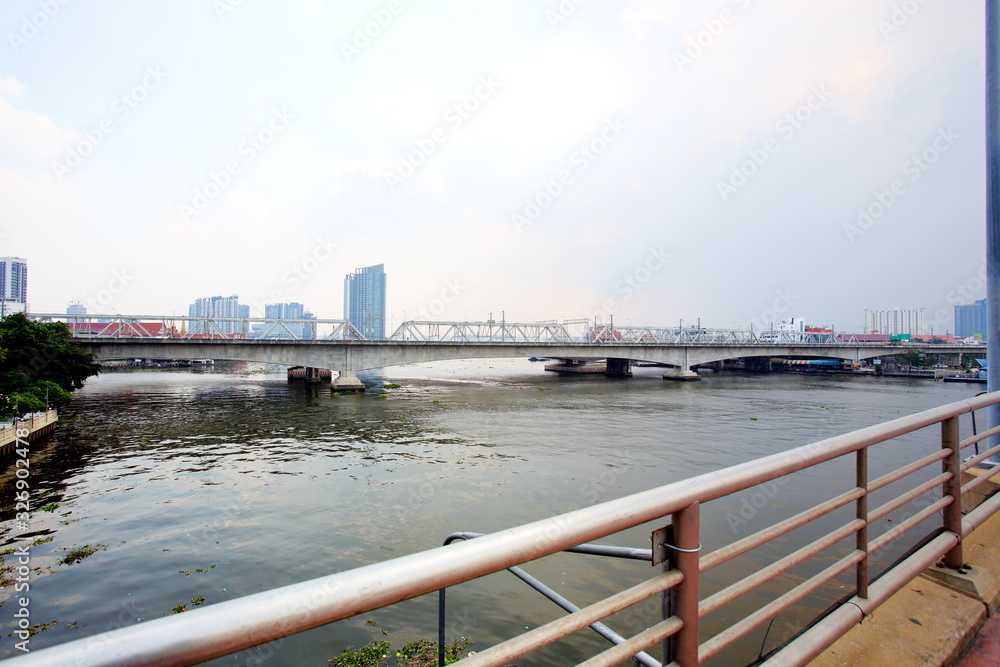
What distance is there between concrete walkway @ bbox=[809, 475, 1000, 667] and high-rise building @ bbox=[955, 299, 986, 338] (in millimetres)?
162578

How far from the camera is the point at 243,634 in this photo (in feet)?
3.26

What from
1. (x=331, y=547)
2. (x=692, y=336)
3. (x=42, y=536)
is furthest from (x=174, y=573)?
→ (x=692, y=336)

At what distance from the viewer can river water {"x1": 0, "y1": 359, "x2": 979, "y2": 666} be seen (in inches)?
259

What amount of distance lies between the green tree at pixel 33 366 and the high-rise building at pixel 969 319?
166589 millimetres

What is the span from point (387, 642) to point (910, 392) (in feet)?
163

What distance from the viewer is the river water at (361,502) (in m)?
6.57

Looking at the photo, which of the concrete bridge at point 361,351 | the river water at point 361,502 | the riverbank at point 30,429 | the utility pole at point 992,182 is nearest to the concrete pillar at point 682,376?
the concrete bridge at point 361,351

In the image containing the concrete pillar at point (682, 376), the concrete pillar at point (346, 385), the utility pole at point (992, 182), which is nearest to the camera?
the utility pole at point (992, 182)

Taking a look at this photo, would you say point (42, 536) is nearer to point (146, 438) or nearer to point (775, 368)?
point (146, 438)

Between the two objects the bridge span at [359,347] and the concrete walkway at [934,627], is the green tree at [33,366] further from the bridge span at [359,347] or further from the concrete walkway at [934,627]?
the concrete walkway at [934,627]

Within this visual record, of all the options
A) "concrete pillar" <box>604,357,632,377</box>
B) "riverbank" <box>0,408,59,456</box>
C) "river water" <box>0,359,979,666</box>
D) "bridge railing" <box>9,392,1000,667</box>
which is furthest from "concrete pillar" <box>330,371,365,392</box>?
"bridge railing" <box>9,392,1000,667</box>

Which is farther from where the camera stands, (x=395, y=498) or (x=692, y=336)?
(x=692, y=336)

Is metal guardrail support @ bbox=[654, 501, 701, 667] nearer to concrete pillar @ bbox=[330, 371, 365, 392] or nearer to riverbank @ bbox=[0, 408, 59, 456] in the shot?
riverbank @ bbox=[0, 408, 59, 456]

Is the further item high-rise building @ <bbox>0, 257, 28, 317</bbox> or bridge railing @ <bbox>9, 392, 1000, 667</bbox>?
high-rise building @ <bbox>0, 257, 28, 317</bbox>
